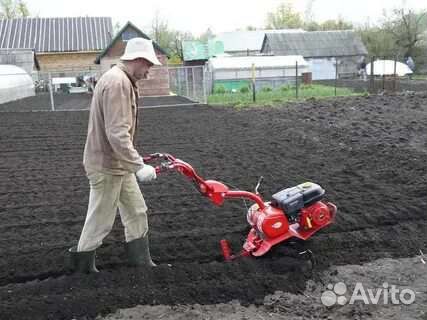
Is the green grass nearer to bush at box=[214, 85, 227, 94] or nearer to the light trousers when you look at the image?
bush at box=[214, 85, 227, 94]

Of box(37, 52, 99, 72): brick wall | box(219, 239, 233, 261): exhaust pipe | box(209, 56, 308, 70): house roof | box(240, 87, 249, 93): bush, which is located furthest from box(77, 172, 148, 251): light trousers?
box(37, 52, 99, 72): brick wall

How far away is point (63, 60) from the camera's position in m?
43.9

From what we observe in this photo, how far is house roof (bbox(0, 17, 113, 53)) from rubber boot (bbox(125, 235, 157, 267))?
4161cm

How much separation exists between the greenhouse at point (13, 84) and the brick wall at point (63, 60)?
9360 millimetres

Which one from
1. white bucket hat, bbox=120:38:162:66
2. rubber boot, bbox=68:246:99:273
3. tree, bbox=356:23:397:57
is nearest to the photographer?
white bucket hat, bbox=120:38:162:66

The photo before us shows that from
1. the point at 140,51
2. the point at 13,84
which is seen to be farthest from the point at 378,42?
the point at 140,51

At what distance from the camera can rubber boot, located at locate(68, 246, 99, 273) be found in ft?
14.2

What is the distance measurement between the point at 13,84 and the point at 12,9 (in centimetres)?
4593

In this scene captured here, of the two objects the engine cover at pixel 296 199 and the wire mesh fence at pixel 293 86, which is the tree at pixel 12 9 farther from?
the engine cover at pixel 296 199

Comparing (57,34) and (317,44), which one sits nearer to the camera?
(57,34)

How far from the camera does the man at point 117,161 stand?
397 centimetres

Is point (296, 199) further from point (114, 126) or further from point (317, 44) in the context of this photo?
point (317, 44)

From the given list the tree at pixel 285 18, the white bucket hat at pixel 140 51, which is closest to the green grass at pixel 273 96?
the white bucket hat at pixel 140 51

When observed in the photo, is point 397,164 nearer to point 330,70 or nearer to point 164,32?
point 330,70
